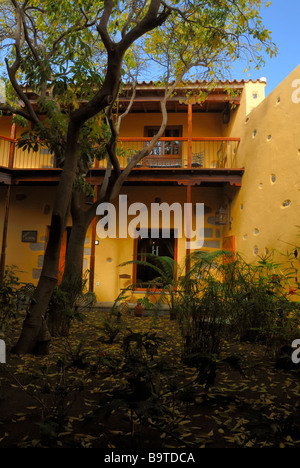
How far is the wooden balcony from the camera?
820 centimetres

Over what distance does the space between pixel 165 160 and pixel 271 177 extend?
3288mm

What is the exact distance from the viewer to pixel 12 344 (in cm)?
334

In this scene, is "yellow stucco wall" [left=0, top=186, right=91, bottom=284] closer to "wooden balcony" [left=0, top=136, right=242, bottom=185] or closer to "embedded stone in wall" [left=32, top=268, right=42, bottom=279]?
"embedded stone in wall" [left=32, top=268, right=42, bottom=279]

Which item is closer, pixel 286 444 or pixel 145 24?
pixel 286 444

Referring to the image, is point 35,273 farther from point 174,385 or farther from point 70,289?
point 174,385

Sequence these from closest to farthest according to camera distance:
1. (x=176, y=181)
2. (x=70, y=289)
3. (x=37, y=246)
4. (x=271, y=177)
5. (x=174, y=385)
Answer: (x=174, y=385), (x=70, y=289), (x=271, y=177), (x=176, y=181), (x=37, y=246)

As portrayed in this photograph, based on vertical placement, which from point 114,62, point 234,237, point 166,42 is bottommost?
point 234,237

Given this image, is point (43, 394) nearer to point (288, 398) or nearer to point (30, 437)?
point (30, 437)

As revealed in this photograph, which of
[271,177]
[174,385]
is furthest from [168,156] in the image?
[174,385]

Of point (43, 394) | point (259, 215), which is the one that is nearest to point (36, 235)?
point (259, 215)

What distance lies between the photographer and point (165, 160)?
9.19 metres

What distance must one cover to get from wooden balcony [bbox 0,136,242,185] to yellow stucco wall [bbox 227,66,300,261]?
0.61 m
